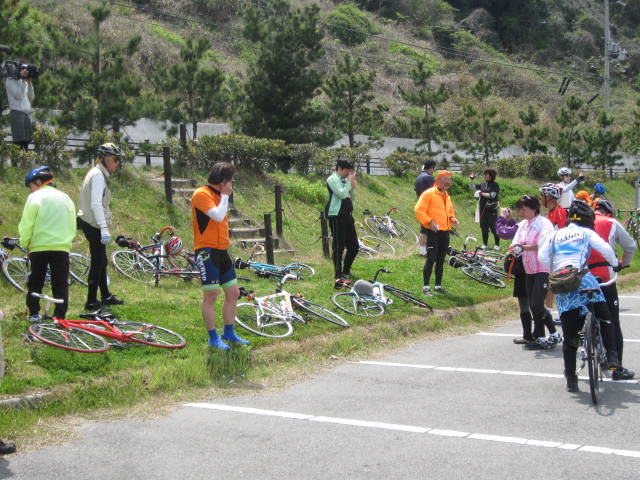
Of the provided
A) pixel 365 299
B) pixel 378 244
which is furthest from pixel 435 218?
pixel 378 244

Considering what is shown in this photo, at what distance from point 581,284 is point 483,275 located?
7180 millimetres

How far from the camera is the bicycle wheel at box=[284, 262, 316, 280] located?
512 inches

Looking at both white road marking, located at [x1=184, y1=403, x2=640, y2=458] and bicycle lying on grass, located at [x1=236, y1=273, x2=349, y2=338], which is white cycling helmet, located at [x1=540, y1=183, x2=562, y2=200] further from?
white road marking, located at [x1=184, y1=403, x2=640, y2=458]

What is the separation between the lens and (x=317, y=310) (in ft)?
33.6

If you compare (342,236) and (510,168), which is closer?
(342,236)

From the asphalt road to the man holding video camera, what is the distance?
8059 mm

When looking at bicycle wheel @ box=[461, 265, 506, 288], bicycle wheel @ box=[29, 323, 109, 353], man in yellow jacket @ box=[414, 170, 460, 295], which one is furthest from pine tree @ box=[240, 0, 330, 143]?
Result: bicycle wheel @ box=[29, 323, 109, 353]

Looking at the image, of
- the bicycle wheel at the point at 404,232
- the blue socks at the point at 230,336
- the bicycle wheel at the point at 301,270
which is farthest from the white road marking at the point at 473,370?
the bicycle wheel at the point at 404,232

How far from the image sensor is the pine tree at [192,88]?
20.4 metres

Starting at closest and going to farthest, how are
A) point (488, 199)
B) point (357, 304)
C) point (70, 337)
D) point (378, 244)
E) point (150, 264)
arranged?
1. point (70, 337)
2. point (357, 304)
3. point (150, 264)
4. point (488, 199)
5. point (378, 244)

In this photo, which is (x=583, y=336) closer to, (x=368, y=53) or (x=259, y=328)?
(x=259, y=328)

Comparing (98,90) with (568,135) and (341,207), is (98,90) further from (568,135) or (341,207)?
(568,135)

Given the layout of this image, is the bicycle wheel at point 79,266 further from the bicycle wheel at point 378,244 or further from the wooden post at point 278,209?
the bicycle wheel at point 378,244

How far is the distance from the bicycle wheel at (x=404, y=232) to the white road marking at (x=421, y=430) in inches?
522
